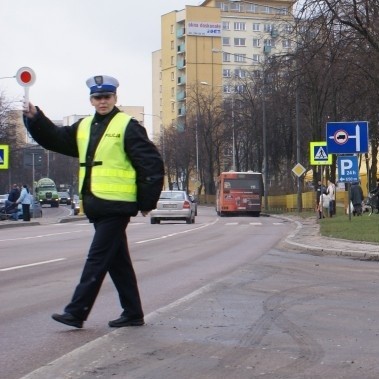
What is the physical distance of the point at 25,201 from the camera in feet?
129

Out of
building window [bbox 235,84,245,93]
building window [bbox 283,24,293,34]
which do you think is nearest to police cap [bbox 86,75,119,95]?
building window [bbox 283,24,293,34]

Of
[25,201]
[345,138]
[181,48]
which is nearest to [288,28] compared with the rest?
[345,138]

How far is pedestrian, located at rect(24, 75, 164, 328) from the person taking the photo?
707 centimetres

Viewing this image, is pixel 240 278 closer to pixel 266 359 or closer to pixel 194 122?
pixel 266 359

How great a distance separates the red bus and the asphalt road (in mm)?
40718

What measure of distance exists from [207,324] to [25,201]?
32.4m

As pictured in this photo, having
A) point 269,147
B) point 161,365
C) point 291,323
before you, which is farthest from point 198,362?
point 269,147

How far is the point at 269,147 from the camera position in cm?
6962

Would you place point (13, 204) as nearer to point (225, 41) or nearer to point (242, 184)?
point (242, 184)

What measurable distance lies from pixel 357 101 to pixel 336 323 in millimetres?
31941

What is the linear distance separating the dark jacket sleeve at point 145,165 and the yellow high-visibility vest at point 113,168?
5cm

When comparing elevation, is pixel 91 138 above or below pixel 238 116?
below

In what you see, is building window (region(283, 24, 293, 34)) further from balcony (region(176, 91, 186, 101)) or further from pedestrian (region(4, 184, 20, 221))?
balcony (region(176, 91, 186, 101))

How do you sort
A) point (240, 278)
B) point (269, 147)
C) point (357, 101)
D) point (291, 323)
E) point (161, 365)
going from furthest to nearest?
point (269, 147) → point (357, 101) → point (240, 278) → point (291, 323) → point (161, 365)
